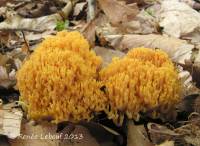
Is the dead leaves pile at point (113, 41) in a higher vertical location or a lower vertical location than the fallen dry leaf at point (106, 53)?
lower

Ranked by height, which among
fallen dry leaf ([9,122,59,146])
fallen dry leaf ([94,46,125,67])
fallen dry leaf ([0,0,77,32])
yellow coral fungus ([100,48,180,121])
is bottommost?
fallen dry leaf ([0,0,77,32])

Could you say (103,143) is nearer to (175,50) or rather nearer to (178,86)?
(178,86)

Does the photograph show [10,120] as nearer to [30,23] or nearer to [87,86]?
[87,86]

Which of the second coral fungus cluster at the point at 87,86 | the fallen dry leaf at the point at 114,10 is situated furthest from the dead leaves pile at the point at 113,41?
the second coral fungus cluster at the point at 87,86

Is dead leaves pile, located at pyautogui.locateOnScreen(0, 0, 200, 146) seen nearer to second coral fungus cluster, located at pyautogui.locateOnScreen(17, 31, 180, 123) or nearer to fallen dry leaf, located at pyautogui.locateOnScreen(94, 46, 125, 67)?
fallen dry leaf, located at pyautogui.locateOnScreen(94, 46, 125, 67)

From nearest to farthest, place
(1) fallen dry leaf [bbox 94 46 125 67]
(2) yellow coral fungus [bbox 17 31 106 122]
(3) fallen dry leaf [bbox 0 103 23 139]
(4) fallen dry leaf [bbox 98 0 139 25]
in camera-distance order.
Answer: (2) yellow coral fungus [bbox 17 31 106 122], (3) fallen dry leaf [bbox 0 103 23 139], (1) fallen dry leaf [bbox 94 46 125 67], (4) fallen dry leaf [bbox 98 0 139 25]

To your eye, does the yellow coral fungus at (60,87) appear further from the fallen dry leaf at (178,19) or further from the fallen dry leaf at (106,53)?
the fallen dry leaf at (178,19)

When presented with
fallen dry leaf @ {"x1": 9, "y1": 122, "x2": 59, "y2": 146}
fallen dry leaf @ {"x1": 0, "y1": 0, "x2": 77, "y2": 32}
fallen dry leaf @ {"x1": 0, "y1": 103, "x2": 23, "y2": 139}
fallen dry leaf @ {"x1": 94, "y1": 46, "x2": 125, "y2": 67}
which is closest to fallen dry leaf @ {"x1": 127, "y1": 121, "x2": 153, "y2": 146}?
fallen dry leaf @ {"x1": 9, "y1": 122, "x2": 59, "y2": 146}
